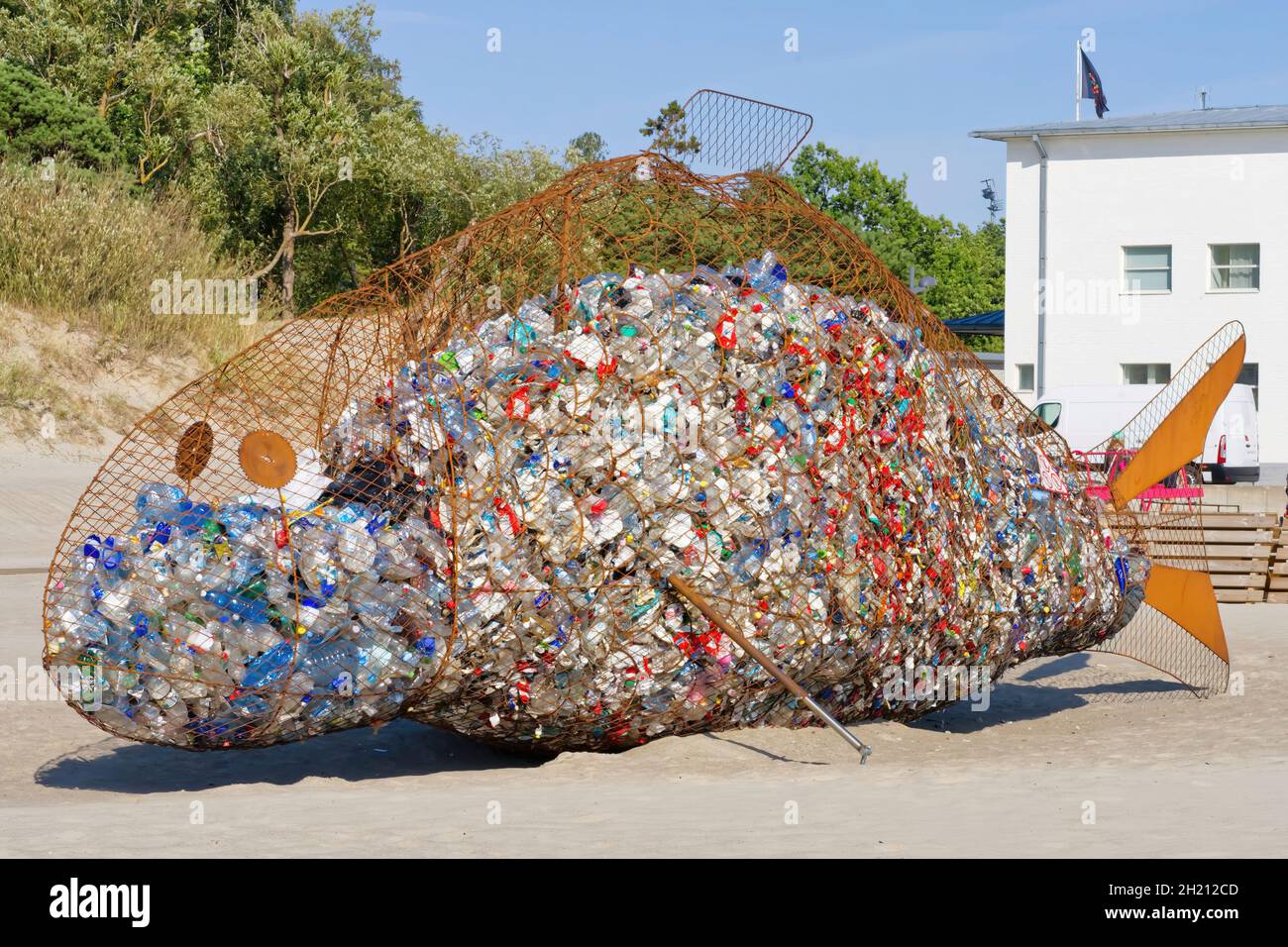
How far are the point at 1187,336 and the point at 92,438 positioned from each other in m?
24.1

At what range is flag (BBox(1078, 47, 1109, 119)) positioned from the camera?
3838 cm

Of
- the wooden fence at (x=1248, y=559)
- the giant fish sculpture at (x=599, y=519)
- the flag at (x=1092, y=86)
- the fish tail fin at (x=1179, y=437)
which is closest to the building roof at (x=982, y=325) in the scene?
the flag at (x=1092, y=86)

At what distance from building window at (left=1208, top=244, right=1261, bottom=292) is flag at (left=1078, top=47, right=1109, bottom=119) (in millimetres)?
5888

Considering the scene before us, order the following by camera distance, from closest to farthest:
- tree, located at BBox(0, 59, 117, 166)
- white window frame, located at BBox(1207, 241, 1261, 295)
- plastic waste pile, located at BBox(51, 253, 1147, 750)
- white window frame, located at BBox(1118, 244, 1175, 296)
→ 1. plastic waste pile, located at BBox(51, 253, 1147, 750)
2. tree, located at BBox(0, 59, 117, 166)
3. white window frame, located at BBox(1207, 241, 1261, 295)
4. white window frame, located at BBox(1118, 244, 1175, 296)

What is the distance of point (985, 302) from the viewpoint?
237 ft

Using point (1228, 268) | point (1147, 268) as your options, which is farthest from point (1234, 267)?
point (1147, 268)

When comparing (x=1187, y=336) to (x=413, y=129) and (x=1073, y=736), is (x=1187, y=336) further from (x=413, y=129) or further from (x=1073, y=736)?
(x=1073, y=736)

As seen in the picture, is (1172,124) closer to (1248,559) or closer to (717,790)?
(1248,559)

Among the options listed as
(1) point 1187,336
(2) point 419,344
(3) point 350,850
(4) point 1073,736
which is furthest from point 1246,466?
(3) point 350,850

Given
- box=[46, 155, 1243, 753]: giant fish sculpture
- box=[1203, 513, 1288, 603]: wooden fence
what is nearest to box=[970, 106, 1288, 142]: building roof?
box=[1203, 513, 1288, 603]: wooden fence

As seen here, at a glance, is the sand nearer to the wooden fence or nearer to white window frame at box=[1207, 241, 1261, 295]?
the wooden fence

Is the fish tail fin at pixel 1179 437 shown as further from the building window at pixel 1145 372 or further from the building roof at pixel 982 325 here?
the building roof at pixel 982 325

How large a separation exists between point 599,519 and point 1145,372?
3044 centimetres

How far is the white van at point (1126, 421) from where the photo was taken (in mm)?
26562
